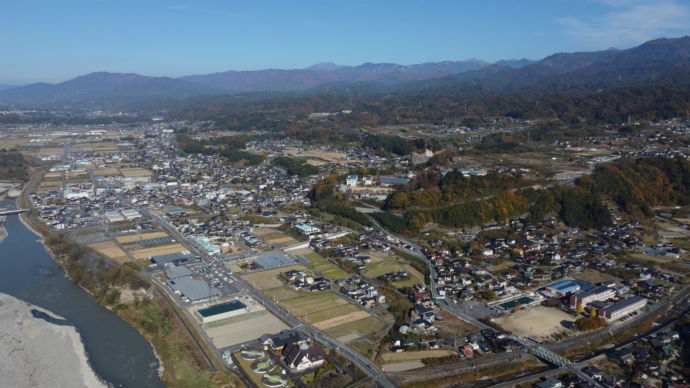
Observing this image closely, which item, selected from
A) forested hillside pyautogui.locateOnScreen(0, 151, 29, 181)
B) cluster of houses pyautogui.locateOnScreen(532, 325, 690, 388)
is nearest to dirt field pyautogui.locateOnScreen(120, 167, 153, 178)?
forested hillside pyautogui.locateOnScreen(0, 151, 29, 181)

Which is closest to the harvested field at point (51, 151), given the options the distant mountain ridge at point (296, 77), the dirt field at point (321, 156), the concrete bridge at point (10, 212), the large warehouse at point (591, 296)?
the dirt field at point (321, 156)

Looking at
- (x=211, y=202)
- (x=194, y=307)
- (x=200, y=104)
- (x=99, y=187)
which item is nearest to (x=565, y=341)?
(x=194, y=307)

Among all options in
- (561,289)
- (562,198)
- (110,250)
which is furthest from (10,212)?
(562,198)

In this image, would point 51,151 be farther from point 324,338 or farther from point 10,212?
point 324,338

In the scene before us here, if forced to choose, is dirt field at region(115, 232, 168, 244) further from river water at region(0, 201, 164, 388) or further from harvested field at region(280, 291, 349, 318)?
harvested field at region(280, 291, 349, 318)

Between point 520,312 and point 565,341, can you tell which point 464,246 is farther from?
point 565,341
